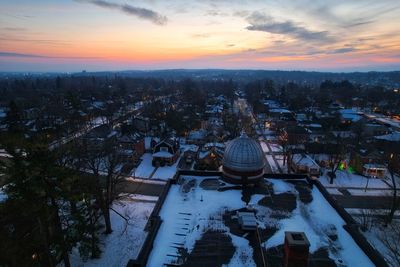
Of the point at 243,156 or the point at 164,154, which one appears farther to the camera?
the point at 164,154

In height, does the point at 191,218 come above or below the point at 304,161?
above

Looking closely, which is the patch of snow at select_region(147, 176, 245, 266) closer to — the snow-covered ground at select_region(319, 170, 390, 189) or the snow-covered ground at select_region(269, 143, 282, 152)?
the snow-covered ground at select_region(319, 170, 390, 189)

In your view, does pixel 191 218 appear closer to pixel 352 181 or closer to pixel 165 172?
pixel 165 172

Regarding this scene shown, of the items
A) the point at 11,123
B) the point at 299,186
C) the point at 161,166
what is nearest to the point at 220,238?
the point at 299,186

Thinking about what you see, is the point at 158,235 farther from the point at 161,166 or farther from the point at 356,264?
the point at 161,166

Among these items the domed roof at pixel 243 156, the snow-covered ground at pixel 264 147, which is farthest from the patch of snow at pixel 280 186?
the snow-covered ground at pixel 264 147

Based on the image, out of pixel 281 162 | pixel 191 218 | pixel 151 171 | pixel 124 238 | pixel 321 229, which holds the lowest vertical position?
pixel 124 238

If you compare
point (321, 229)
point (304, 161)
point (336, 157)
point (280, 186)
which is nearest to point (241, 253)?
point (321, 229)
